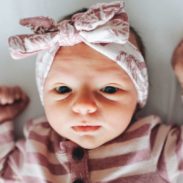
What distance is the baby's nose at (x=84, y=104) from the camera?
1039 millimetres

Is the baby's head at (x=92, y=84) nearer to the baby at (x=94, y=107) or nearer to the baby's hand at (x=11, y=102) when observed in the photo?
the baby at (x=94, y=107)

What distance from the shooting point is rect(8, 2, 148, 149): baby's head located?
1.06 m

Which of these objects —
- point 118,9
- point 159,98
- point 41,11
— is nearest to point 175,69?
point 159,98

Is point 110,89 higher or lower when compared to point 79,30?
lower

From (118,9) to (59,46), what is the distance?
0.49 ft

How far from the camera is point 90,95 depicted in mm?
1063

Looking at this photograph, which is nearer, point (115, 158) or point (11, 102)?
point (115, 158)

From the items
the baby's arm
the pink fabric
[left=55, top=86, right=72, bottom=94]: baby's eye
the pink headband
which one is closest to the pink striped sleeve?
the pink fabric

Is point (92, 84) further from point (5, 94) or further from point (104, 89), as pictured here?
point (5, 94)

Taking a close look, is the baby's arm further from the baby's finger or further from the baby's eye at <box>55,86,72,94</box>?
the baby's eye at <box>55,86,72,94</box>

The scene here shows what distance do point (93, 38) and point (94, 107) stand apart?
14 cm

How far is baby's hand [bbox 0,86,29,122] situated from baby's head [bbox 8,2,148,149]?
0.15 m

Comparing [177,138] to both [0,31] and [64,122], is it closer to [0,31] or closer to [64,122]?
[64,122]

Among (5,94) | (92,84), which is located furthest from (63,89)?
(5,94)
